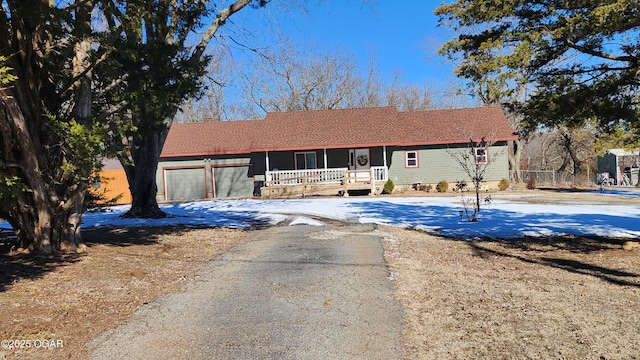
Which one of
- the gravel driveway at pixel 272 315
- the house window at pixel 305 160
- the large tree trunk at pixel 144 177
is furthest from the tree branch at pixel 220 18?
the house window at pixel 305 160

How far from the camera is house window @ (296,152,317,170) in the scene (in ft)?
85.7

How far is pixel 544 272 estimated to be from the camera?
23.3ft

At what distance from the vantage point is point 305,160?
26156 millimetres

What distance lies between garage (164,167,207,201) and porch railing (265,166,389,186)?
488cm

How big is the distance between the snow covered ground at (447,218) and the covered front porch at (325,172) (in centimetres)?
593

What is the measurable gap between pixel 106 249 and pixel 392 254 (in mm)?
5159

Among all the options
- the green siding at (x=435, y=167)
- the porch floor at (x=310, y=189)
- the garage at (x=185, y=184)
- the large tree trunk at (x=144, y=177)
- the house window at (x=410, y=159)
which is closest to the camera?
the large tree trunk at (x=144, y=177)

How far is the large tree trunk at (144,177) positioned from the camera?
43.6 ft

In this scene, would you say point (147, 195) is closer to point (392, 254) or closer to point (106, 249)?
point (106, 249)

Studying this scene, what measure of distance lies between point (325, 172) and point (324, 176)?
8.7 inches

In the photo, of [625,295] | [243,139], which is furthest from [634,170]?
[625,295]

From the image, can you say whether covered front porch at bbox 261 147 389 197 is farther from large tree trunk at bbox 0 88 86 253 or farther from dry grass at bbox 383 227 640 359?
large tree trunk at bbox 0 88 86 253

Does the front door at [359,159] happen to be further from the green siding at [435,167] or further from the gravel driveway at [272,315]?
the gravel driveway at [272,315]

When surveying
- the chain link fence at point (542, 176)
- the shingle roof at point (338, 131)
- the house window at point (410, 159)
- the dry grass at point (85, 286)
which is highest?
the shingle roof at point (338, 131)
